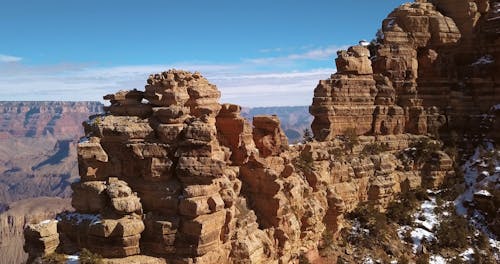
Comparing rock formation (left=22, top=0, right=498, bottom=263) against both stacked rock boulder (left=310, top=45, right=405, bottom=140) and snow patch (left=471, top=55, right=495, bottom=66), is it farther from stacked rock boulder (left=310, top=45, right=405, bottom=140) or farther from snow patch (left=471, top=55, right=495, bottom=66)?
snow patch (left=471, top=55, right=495, bottom=66)

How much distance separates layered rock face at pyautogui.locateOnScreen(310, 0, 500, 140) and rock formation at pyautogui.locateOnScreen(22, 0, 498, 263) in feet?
0.39

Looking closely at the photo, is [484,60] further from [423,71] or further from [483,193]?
[483,193]

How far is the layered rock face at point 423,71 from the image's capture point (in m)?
41.8

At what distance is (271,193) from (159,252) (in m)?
8.07

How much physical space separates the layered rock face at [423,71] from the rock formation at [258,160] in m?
0.12

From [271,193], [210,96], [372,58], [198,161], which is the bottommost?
[271,193]

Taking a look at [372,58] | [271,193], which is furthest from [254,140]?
[372,58]

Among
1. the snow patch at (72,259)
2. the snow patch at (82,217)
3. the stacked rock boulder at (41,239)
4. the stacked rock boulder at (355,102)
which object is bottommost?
the snow patch at (72,259)

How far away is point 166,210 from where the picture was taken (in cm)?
2136

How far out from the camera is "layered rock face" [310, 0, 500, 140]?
4178cm

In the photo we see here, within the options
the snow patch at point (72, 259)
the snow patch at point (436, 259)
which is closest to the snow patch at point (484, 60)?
the snow patch at point (436, 259)

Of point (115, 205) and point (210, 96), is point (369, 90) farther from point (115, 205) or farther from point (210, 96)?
point (115, 205)

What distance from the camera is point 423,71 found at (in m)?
45.3

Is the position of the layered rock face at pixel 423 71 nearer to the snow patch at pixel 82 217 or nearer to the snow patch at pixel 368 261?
the snow patch at pixel 368 261
